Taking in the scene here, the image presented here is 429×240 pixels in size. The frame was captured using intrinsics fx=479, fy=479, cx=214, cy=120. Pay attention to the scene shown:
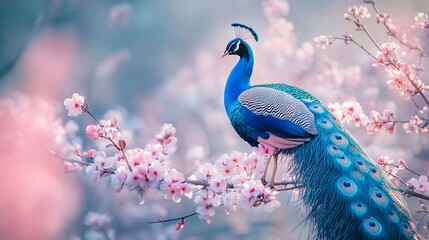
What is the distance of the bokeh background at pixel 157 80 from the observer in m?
2.16

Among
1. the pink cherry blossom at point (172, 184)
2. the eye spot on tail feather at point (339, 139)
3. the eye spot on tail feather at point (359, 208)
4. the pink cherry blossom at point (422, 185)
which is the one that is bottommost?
the eye spot on tail feather at point (359, 208)

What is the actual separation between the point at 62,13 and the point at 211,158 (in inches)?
40.2

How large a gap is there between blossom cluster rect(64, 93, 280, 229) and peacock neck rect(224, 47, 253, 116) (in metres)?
0.21

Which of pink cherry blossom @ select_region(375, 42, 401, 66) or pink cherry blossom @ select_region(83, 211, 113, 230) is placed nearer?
pink cherry blossom @ select_region(375, 42, 401, 66)

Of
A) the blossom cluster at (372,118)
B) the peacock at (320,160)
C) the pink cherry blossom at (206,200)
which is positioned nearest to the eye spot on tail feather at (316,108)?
the peacock at (320,160)

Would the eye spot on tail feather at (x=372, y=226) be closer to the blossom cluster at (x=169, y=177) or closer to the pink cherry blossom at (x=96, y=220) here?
the blossom cluster at (x=169, y=177)

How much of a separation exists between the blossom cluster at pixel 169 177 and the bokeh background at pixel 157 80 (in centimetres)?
89

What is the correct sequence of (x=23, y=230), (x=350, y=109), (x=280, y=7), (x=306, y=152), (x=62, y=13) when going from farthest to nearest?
(x=280, y=7)
(x=62, y=13)
(x=23, y=230)
(x=350, y=109)
(x=306, y=152)

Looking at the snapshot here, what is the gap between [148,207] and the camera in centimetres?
238

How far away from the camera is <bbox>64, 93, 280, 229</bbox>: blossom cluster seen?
1.21m

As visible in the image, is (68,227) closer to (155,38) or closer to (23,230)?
(23,230)

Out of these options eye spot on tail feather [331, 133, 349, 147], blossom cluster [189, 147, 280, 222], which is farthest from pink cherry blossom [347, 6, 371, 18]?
blossom cluster [189, 147, 280, 222]

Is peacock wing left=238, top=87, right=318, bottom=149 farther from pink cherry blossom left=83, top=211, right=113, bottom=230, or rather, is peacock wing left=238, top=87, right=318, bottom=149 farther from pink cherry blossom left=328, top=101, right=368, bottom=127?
pink cherry blossom left=83, top=211, right=113, bottom=230

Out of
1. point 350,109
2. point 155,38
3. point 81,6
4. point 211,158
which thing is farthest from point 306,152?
point 81,6
